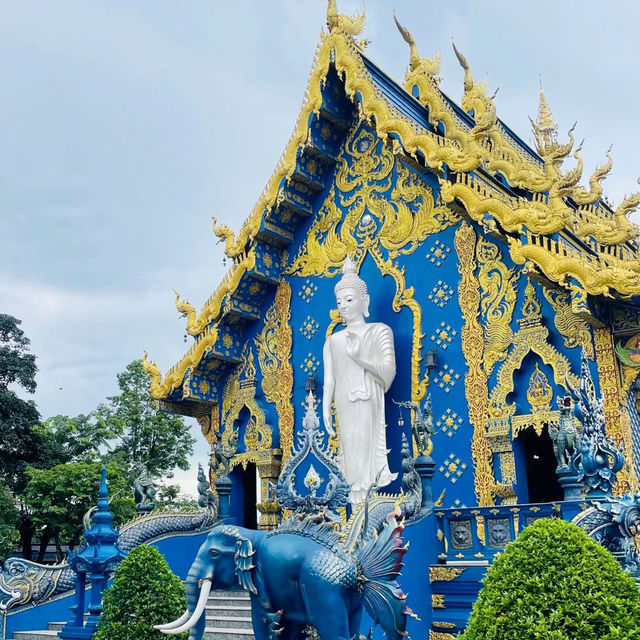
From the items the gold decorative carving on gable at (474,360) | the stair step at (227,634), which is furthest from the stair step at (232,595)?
the gold decorative carving on gable at (474,360)

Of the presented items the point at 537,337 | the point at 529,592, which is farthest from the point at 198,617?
the point at 537,337

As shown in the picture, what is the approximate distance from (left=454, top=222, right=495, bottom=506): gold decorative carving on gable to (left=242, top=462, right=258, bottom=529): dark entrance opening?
4382 millimetres

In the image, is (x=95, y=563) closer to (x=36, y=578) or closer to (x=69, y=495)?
(x=36, y=578)

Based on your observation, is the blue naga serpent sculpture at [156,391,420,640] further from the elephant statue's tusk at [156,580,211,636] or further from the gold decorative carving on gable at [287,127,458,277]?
the gold decorative carving on gable at [287,127,458,277]

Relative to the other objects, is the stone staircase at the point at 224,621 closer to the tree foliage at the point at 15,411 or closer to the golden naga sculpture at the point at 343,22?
the golden naga sculpture at the point at 343,22

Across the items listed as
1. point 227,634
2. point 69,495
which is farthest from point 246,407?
point 69,495

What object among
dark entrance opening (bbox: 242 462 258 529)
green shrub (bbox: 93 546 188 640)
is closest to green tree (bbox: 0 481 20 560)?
dark entrance opening (bbox: 242 462 258 529)

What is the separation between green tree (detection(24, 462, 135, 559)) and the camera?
17.8 m

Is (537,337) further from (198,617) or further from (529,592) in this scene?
(198,617)

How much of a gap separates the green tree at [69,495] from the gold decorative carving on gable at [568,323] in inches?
487

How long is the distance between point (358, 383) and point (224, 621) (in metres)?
2.99

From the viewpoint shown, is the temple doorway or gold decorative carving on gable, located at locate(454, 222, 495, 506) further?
the temple doorway

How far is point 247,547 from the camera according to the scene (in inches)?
204

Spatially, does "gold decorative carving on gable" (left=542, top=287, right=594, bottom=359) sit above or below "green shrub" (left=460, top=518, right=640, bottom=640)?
above
